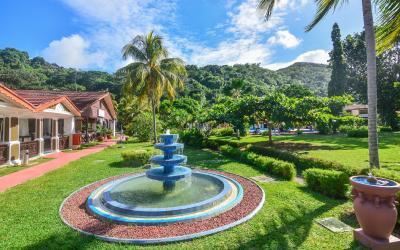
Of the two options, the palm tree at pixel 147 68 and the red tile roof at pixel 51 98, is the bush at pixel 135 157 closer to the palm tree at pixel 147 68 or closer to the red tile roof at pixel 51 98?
the red tile roof at pixel 51 98

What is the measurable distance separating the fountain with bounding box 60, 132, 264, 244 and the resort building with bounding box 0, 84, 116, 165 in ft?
25.3

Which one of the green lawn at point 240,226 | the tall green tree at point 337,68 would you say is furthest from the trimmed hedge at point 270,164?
the tall green tree at point 337,68

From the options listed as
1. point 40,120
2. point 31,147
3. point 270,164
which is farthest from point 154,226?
point 40,120

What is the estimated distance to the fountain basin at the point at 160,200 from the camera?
234 inches

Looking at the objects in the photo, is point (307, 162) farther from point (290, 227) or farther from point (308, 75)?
point (308, 75)

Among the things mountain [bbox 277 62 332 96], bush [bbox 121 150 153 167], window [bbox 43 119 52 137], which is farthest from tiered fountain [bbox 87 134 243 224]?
mountain [bbox 277 62 332 96]

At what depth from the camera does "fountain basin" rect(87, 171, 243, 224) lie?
5.93 meters

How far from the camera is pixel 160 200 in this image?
283 inches

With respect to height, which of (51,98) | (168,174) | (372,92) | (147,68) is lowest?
(168,174)

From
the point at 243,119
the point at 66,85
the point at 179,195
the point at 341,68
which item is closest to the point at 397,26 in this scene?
the point at 179,195

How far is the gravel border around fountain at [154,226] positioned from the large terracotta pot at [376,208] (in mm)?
2444

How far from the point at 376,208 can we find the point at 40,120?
19.9 meters

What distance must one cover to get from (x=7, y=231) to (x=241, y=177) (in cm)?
772

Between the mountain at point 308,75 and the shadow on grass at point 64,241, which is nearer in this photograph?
the shadow on grass at point 64,241
